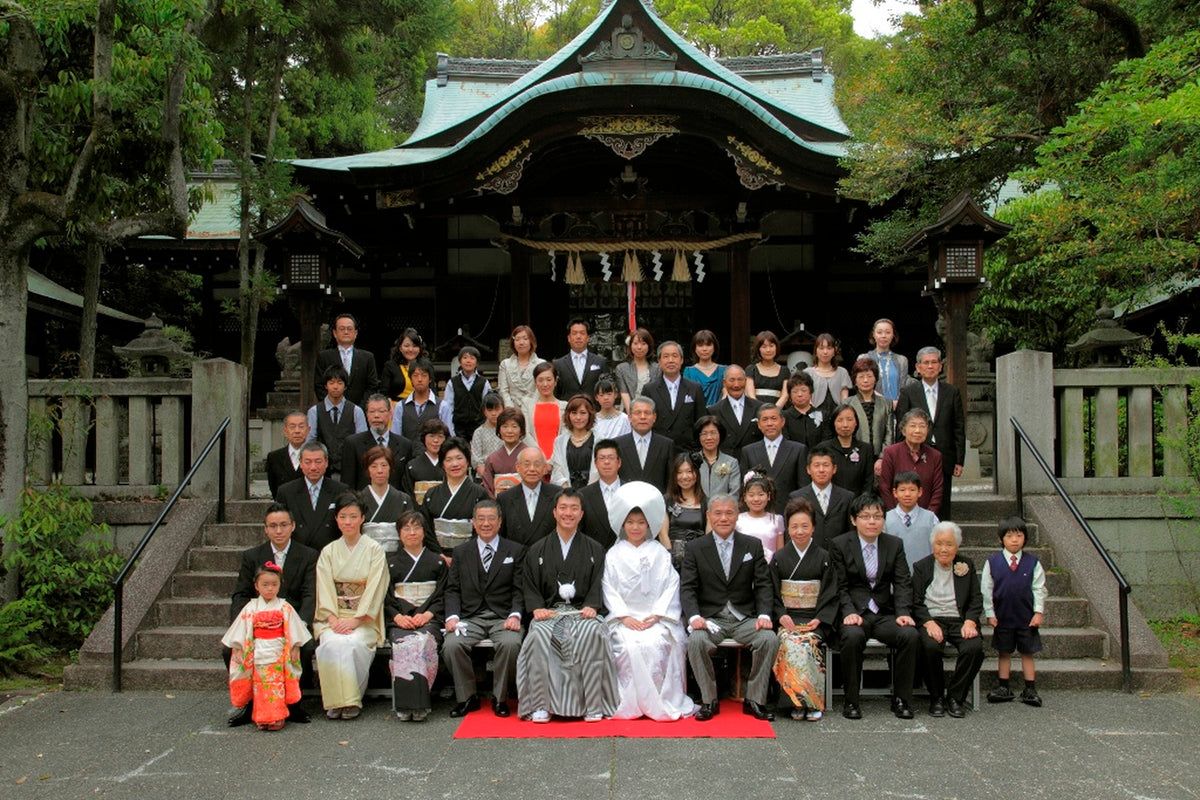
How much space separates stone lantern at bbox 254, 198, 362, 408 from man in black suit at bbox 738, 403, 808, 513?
12.4 feet

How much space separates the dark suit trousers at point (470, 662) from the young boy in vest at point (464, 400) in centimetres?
251

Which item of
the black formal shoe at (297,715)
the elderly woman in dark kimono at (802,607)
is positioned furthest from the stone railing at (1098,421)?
the black formal shoe at (297,715)

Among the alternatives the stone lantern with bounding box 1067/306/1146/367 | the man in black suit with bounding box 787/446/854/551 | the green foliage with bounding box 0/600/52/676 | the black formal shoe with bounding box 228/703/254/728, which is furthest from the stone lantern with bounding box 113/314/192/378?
the stone lantern with bounding box 1067/306/1146/367

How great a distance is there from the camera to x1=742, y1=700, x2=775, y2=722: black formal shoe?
520 centimetres

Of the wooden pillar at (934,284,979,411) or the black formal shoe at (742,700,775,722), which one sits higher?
the wooden pillar at (934,284,979,411)

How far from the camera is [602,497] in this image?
19.7 feet

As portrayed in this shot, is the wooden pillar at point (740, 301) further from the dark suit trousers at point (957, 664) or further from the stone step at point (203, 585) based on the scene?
the stone step at point (203, 585)

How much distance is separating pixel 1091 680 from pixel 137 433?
703cm

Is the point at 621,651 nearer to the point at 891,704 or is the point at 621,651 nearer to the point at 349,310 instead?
the point at 891,704

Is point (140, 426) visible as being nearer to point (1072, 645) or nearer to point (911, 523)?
point (911, 523)

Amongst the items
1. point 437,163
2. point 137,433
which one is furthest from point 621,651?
point 437,163

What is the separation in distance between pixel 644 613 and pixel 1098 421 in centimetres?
417

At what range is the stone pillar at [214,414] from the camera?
7.37 metres

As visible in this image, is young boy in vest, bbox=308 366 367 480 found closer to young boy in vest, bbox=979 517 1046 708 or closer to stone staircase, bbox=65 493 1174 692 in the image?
stone staircase, bbox=65 493 1174 692
